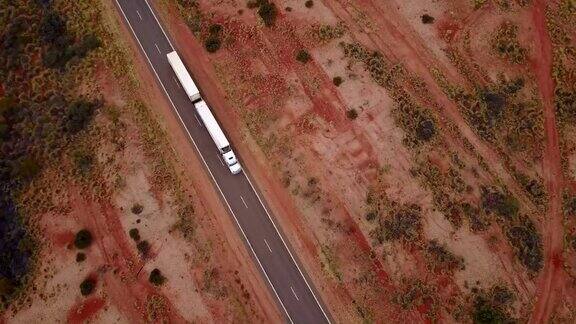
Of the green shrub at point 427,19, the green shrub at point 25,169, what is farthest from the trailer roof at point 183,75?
the green shrub at point 427,19

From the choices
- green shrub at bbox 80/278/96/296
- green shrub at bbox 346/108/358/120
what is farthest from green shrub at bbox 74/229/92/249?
green shrub at bbox 346/108/358/120

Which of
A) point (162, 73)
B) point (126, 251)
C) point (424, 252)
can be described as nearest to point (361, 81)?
point (424, 252)

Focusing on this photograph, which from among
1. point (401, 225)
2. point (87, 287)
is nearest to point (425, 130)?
point (401, 225)

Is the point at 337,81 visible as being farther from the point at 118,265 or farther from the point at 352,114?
the point at 118,265

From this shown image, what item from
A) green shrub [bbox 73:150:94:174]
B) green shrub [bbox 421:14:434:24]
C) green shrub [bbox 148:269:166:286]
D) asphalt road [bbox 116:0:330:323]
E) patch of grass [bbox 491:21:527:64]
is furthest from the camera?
green shrub [bbox 421:14:434:24]

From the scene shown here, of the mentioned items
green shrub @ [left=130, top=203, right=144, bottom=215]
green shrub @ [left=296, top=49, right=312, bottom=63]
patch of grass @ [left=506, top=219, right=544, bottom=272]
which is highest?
green shrub @ [left=296, top=49, right=312, bottom=63]

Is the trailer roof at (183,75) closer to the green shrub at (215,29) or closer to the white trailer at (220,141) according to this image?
the white trailer at (220,141)

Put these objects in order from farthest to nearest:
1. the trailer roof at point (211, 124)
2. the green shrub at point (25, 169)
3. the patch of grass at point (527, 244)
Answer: the green shrub at point (25, 169), the trailer roof at point (211, 124), the patch of grass at point (527, 244)

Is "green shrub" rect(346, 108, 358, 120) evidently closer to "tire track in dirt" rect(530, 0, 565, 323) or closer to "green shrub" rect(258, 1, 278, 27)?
"green shrub" rect(258, 1, 278, 27)
